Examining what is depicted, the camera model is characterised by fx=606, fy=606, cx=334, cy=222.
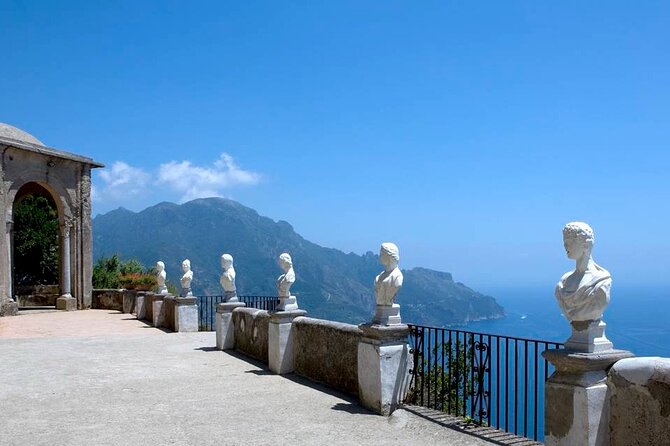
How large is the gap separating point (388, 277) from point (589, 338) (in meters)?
3.06

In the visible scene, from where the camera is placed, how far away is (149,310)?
19.9 m

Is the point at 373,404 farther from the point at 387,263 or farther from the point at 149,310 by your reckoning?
the point at 149,310

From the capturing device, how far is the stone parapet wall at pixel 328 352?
326 inches

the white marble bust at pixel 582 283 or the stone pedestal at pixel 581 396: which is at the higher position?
the white marble bust at pixel 582 283

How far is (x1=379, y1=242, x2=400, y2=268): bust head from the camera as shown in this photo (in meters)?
7.50

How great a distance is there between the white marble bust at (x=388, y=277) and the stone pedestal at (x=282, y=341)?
3.04 meters

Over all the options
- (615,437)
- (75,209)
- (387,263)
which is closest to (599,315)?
(615,437)

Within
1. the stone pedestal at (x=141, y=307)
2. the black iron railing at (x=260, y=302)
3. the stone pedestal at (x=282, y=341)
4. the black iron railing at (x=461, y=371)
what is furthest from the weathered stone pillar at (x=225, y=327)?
the stone pedestal at (x=141, y=307)

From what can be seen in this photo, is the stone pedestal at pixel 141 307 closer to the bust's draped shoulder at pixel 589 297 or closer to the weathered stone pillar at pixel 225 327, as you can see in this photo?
the weathered stone pillar at pixel 225 327

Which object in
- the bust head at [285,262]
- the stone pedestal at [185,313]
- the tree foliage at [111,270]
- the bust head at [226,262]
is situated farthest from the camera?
the tree foliage at [111,270]

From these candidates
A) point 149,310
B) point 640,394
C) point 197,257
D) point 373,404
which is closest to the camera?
point 640,394

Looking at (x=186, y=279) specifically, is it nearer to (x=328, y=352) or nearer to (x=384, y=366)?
(x=328, y=352)

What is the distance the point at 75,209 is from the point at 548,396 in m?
24.0

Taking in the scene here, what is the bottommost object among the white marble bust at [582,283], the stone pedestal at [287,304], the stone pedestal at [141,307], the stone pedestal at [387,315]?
the stone pedestal at [141,307]
